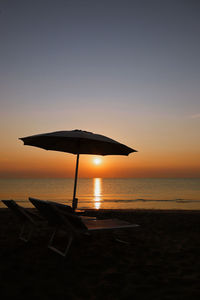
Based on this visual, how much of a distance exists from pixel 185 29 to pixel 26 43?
24.4 feet

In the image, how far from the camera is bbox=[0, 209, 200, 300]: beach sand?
2.43 meters

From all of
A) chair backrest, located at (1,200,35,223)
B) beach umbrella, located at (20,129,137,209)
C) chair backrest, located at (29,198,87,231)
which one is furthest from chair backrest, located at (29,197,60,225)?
beach umbrella, located at (20,129,137,209)

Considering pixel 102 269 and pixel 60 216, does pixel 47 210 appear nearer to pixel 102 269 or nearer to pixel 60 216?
pixel 60 216

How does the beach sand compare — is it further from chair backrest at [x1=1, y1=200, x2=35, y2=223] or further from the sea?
the sea

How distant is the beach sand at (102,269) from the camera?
2.43 meters

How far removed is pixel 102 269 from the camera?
3.14 meters

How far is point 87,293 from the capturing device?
240cm

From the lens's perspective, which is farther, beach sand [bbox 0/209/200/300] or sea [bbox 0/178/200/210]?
sea [bbox 0/178/200/210]

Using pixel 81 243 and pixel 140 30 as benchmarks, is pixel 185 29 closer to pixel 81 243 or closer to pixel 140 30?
pixel 140 30

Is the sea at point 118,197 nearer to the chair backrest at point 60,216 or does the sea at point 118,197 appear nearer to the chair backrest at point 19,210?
the chair backrest at point 19,210

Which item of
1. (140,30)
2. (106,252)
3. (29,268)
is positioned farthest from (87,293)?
(140,30)

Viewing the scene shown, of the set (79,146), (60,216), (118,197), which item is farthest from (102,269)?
(118,197)

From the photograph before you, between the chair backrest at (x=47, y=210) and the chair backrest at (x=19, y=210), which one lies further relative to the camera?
the chair backrest at (x=19, y=210)

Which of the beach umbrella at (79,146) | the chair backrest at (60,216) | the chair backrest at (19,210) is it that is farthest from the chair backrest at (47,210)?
the beach umbrella at (79,146)
